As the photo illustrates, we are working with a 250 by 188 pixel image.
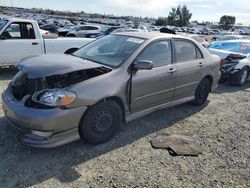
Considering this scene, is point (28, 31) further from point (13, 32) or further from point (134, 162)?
point (134, 162)

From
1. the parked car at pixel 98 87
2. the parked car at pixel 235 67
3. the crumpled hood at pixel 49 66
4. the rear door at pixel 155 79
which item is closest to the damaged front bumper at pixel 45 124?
the parked car at pixel 98 87

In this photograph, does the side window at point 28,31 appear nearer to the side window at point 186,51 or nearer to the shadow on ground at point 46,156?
the shadow on ground at point 46,156

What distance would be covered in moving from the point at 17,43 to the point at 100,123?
5147mm

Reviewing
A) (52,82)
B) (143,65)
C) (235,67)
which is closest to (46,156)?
(52,82)

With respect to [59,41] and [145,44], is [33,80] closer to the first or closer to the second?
[145,44]

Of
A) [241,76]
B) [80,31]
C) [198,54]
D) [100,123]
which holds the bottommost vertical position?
[241,76]

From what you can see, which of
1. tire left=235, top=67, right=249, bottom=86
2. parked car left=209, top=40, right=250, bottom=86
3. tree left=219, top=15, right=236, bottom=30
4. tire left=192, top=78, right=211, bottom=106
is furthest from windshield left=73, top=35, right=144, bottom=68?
tree left=219, top=15, right=236, bottom=30

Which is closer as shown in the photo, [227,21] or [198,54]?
[198,54]

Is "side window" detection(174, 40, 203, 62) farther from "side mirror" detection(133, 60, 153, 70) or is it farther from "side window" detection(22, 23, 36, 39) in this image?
"side window" detection(22, 23, 36, 39)

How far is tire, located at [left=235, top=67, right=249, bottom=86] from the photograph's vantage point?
8.01 m

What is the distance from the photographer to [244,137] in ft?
15.1

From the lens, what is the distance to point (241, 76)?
806cm

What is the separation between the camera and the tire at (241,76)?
8.01 metres

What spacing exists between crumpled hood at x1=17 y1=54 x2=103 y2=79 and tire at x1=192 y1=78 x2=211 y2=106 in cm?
268
